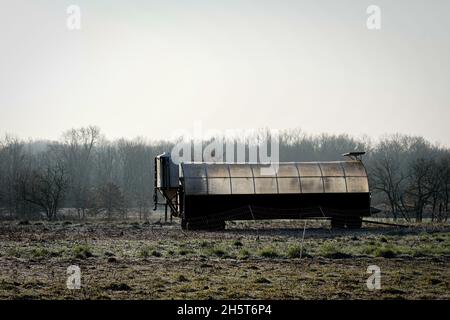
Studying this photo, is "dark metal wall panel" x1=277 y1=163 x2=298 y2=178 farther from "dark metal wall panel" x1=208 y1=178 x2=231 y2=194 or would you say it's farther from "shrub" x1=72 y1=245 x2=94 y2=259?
"shrub" x1=72 y1=245 x2=94 y2=259

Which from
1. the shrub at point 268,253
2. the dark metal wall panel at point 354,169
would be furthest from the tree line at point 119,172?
the shrub at point 268,253

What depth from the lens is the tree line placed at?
214 ft

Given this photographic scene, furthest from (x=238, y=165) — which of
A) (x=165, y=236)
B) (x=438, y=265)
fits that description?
(x=438, y=265)

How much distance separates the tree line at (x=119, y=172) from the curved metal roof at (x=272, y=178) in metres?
20.3

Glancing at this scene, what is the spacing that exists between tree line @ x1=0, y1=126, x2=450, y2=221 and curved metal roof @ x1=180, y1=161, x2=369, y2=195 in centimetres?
2032

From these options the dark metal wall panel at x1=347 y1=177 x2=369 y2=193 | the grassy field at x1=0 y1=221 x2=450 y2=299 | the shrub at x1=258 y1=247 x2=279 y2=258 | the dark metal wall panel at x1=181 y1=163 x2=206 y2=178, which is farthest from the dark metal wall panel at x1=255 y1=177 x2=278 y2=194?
the shrub at x1=258 y1=247 x2=279 y2=258

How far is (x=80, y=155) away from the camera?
383 ft

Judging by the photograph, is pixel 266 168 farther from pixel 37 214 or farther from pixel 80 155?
pixel 80 155

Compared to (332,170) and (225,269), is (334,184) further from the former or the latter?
(225,269)

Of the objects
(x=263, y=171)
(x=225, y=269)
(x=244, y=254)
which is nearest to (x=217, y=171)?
(x=263, y=171)

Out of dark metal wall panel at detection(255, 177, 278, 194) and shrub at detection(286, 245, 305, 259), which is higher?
dark metal wall panel at detection(255, 177, 278, 194)

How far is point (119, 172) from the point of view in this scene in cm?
12206

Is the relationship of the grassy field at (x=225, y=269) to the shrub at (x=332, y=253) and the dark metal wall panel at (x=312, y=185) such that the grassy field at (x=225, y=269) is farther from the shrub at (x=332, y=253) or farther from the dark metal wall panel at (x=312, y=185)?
the dark metal wall panel at (x=312, y=185)
